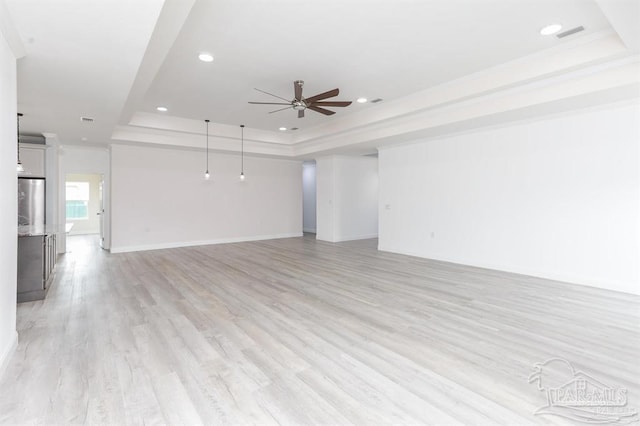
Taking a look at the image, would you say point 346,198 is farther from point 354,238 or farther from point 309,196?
point 309,196

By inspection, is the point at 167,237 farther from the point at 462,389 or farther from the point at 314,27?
the point at 462,389

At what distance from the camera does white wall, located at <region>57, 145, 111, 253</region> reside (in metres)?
7.92

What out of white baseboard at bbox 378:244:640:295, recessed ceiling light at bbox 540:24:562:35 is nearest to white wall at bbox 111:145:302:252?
white baseboard at bbox 378:244:640:295

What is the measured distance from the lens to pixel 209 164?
28.9ft

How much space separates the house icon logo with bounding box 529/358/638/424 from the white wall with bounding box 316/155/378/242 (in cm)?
719

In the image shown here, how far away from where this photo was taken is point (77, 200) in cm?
1173

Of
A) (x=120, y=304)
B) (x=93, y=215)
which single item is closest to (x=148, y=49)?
(x=120, y=304)

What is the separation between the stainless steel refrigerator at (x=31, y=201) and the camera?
6.76m

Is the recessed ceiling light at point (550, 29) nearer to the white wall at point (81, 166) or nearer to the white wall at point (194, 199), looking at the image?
the white wall at point (194, 199)

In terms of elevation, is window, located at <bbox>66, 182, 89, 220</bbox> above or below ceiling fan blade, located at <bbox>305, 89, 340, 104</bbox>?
below

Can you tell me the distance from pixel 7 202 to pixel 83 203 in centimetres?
1112

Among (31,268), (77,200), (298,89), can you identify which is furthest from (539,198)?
(77,200)

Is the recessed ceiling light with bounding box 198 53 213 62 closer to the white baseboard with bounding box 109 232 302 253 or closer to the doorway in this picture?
the white baseboard with bounding box 109 232 302 253

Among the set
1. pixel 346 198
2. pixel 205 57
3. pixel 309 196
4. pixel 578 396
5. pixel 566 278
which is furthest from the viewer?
pixel 309 196
